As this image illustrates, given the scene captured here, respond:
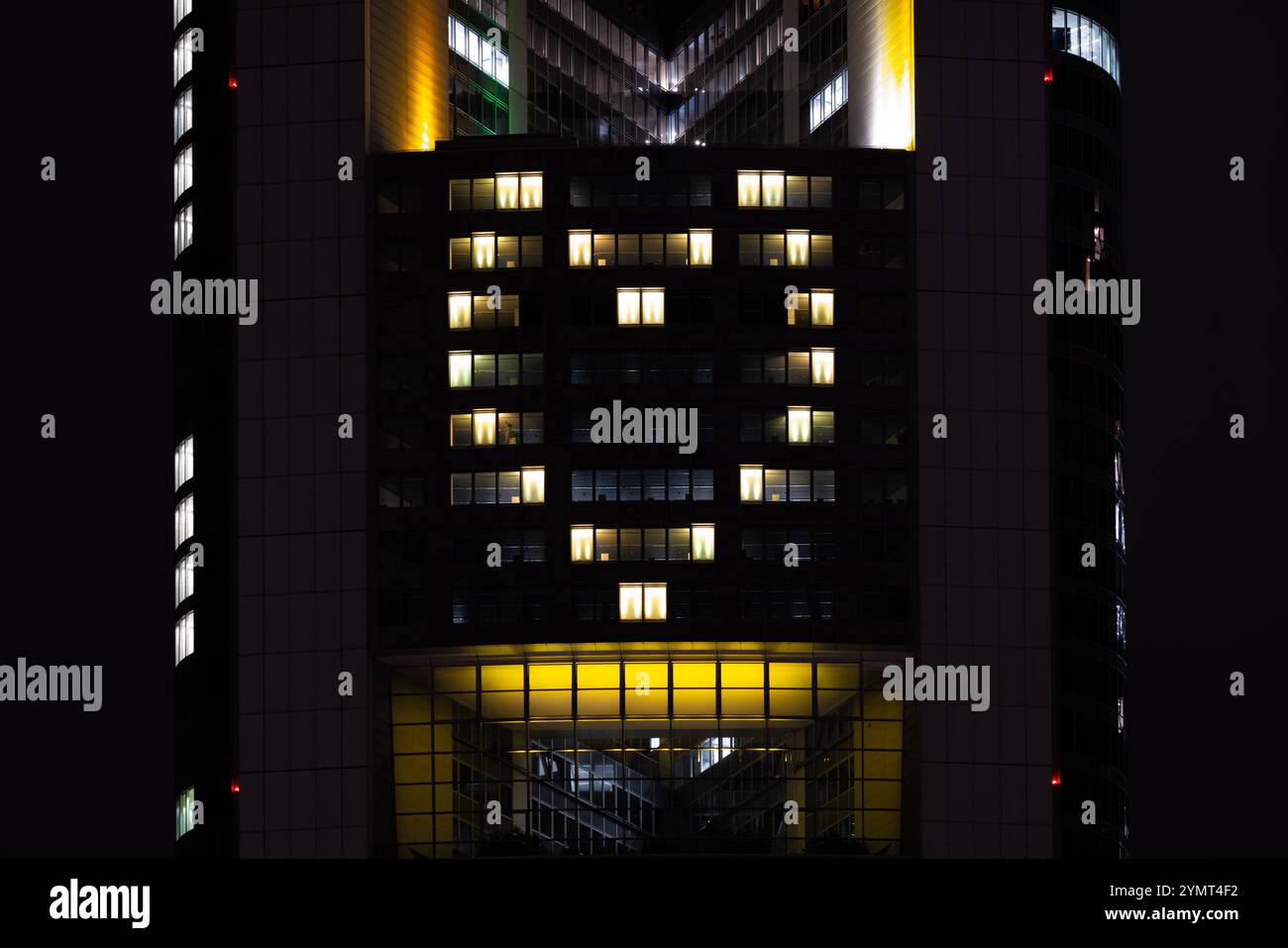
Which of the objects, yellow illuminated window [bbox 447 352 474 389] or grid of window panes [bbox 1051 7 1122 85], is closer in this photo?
yellow illuminated window [bbox 447 352 474 389]

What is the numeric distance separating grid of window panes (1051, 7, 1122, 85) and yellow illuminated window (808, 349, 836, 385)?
71.0ft

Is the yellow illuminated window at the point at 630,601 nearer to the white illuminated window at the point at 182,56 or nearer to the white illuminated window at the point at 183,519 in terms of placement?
the white illuminated window at the point at 183,519

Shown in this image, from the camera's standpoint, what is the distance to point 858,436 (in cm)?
14925

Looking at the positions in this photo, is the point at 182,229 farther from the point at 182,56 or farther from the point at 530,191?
the point at 530,191

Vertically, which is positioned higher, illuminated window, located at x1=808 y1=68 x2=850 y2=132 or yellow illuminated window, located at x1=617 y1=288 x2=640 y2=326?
illuminated window, located at x1=808 y1=68 x2=850 y2=132

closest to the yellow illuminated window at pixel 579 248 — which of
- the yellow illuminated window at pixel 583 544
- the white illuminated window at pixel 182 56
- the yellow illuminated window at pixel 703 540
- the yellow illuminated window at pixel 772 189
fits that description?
the yellow illuminated window at pixel 772 189

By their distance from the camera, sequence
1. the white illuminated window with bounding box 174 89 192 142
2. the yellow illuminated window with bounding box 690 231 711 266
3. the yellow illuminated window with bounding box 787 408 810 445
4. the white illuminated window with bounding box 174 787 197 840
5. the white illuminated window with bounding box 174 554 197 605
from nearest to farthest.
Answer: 1. the yellow illuminated window with bounding box 787 408 810 445
2. the yellow illuminated window with bounding box 690 231 711 266
3. the white illuminated window with bounding box 174 787 197 840
4. the white illuminated window with bounding box 174 554 197 605
5. the white illuminated window with bounding box 174 89 192 142

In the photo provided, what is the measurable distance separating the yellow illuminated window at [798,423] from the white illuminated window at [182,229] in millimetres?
34636

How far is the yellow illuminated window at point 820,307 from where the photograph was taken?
150 m

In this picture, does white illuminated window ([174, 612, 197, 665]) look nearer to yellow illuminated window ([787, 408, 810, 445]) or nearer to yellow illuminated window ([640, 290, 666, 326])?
yellow illuminated window ([640, 290, 666, 326])

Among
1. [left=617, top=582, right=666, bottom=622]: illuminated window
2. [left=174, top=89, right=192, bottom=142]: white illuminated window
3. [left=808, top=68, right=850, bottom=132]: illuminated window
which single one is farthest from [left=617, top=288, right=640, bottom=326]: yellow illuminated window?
[left=174, top=89, right=192, bottom=142]: white illuminated window

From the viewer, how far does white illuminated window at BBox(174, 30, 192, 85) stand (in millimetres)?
158375

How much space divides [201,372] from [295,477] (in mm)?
8901
